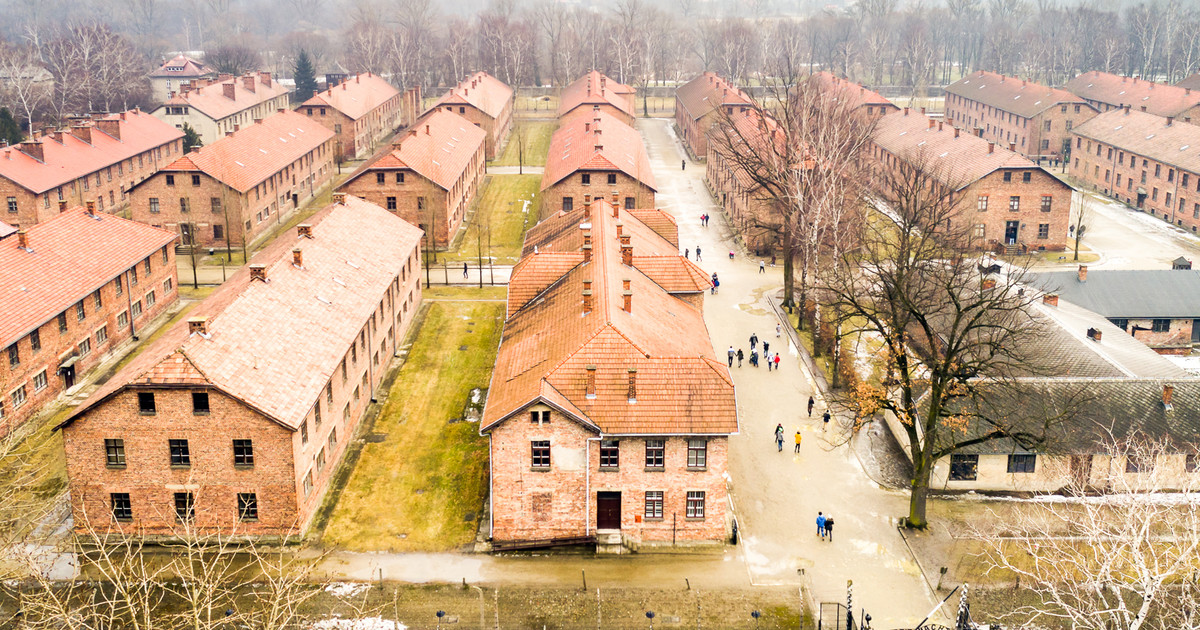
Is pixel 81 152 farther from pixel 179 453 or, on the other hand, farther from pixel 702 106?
pixel 702 106

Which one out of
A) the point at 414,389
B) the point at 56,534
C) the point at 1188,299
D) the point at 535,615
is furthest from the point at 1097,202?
the point at 56,534

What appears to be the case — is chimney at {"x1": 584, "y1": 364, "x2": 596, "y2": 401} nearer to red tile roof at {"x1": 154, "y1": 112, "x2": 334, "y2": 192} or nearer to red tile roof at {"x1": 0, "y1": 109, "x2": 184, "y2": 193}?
red tile roof at {"x1": 154, "y1": 112, "x2": 334, "y2": 192}

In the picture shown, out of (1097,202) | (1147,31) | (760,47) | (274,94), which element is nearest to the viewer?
(1097,202)

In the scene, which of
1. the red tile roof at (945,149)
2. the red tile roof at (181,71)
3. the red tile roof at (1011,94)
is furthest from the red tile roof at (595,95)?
the red tile roof at (181,71)

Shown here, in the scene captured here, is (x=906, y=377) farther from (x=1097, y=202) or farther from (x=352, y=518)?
(x=1097, y=202)

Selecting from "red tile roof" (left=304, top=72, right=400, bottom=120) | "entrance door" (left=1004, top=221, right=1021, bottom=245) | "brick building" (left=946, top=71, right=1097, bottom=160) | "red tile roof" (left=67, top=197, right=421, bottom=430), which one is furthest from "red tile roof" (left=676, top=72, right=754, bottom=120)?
"red tile roof" (left=67, top=197, right=421, bottom=430)

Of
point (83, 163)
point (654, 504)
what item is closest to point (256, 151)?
point (83, 163)
